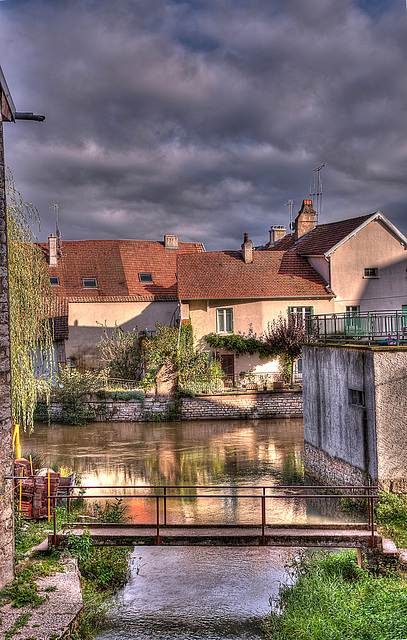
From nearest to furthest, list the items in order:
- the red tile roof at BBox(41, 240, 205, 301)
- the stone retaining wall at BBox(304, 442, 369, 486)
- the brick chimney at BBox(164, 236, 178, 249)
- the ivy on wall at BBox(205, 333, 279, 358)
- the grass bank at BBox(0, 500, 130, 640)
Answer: the grass bank at BBox(0, 500, 130, 640) < the stone retaining wall at BBox(304, 442, 369, 486) < the ivy on wall at BBox(205, 333, 279, 358) < the red tile roof at BBox(41, 240, 205, 301) < the brick chimney at BBox(164, 236, 178, 249)

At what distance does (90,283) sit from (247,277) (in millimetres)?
9332

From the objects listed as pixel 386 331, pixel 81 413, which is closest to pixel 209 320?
pixel 81 413

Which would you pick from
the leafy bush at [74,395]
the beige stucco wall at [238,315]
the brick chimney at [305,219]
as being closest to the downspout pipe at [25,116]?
the leafy bush at [74,395]

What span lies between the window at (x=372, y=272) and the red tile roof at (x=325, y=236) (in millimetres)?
2474

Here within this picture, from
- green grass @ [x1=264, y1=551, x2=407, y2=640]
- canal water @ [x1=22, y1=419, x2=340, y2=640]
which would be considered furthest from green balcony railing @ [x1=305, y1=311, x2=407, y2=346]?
green grass @ [x1=264, y1=551, x2=407, y2=640]

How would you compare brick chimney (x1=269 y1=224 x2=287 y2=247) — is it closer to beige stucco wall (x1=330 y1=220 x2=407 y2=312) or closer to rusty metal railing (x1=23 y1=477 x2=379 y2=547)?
beige stucco wall (x1=330 y1=220 x2=407 y2=312)

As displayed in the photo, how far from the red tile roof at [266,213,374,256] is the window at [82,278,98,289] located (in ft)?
39.3

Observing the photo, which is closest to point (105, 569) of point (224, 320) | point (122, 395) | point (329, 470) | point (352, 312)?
point (329, 470)

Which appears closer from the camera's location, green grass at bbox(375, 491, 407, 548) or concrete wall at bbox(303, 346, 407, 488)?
green grass at bbox(375, 491, 407, 548)

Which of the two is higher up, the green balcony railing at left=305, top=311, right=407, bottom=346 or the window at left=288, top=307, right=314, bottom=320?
the window at left=288, top=307, right=314, bottom=320

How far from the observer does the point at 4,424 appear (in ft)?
27.2

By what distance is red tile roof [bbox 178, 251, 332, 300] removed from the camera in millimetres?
31719

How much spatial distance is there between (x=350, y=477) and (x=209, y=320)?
59.9 ft

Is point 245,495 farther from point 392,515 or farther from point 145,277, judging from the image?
point 145,277
